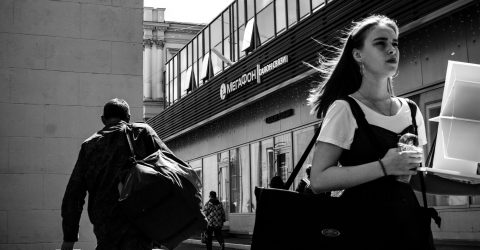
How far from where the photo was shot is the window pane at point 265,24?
23253mm

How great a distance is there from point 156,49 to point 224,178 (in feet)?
78.6

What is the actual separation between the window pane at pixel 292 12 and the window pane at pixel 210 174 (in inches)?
407

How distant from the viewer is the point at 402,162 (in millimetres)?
2328

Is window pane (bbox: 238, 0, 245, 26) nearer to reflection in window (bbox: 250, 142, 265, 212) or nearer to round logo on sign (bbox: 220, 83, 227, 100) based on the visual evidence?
round logo on sign (bbox: 220, 83, 227, 100)

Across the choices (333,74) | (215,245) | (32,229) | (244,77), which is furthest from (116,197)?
(244,77)

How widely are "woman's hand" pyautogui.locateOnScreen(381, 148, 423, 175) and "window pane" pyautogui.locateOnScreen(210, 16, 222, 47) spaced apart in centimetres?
2688

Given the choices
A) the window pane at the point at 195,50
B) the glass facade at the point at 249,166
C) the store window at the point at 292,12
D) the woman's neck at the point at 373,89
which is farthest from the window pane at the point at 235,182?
the woman's neck at the point at 373,89

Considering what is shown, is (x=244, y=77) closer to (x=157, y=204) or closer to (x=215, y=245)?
(x=215, y=245)

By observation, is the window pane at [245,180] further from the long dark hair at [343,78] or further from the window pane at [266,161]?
the long dark hair at [343,78]

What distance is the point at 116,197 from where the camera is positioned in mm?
4285

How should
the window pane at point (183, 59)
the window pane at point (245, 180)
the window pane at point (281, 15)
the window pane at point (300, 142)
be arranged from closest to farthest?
the window pane at point (300, 142), the window pane at point (281, 15), the window pane at point (245, 180), the window pane at point (183, 59)

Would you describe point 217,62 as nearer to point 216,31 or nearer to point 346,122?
point 216,31

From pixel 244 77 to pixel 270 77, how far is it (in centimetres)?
262

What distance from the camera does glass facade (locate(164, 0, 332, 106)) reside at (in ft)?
71.2
